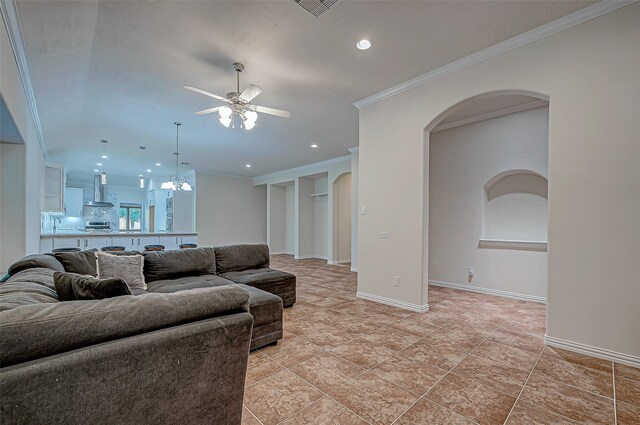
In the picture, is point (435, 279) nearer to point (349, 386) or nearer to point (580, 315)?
point (580, 315)

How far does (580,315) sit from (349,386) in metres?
2.24

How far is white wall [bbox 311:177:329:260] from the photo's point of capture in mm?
9352

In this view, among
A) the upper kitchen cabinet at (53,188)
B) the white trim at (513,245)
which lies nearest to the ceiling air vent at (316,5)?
the white trim at (513,245)

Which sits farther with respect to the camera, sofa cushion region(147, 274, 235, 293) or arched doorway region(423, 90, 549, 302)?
arched doorway region(423, 90, 549, 302)

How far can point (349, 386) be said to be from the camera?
2041mm

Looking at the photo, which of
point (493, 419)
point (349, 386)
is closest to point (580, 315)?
point (493, 419)

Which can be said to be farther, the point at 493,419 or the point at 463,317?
the point at 463,317

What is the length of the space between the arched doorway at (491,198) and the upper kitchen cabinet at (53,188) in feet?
25.1

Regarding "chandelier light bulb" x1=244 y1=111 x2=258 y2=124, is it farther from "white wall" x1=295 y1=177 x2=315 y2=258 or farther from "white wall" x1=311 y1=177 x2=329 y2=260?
"white wall" x1=311 y1=177 x2=329 y2=260

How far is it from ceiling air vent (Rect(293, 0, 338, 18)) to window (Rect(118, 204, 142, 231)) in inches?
508

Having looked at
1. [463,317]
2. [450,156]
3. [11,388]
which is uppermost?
[450,156]

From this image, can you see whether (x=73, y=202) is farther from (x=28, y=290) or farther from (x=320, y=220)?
(x=28, y=290)

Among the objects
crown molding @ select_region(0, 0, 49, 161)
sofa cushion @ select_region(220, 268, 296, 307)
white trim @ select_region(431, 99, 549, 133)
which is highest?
white trim @ select_region(431, 99, 549, 133)

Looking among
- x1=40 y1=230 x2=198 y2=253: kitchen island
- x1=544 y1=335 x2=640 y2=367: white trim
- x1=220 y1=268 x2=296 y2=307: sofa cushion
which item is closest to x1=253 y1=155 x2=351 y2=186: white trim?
x1=40 y1=230 x2=198 y2=253: kitchen island
